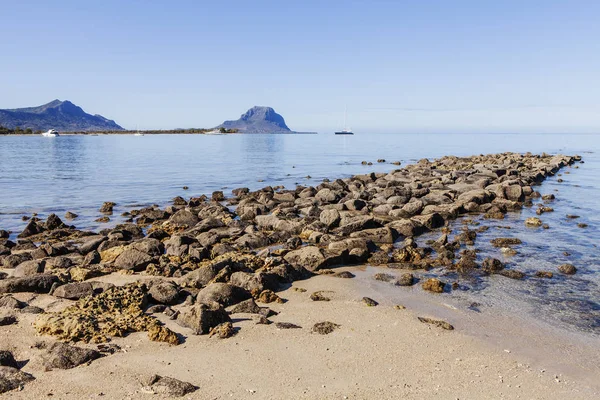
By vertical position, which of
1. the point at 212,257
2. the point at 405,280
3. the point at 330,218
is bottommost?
the point at 212,257

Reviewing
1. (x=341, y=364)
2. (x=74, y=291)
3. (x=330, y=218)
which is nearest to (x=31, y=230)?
(x=74, y=291)

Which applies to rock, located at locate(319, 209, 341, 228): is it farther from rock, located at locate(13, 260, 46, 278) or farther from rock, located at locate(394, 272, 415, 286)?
rock, located at locate(13, 260, 46, 278)

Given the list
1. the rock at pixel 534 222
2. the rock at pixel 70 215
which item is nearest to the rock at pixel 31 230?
the rock at pixel 70 215

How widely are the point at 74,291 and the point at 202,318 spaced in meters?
4.30

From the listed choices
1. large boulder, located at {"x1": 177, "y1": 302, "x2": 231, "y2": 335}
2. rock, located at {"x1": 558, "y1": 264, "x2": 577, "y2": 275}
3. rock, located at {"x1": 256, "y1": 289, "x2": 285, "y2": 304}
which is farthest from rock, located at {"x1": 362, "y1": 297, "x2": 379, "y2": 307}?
rock, located at {"x1": 558, "y1": 264, "x2": 577, "y2": 275}

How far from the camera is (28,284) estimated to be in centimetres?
1240

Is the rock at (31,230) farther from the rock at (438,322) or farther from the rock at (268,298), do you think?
the rock at (438,322)

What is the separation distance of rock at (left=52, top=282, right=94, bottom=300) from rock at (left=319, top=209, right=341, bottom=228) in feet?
35.4

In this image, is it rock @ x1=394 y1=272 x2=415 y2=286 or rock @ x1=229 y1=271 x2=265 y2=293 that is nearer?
rock @ x1=229 y1=271 x2=265 y2=293

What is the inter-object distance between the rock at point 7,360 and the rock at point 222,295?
13.3ft

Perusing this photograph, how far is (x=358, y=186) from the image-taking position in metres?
34.7

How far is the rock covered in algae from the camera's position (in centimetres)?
948

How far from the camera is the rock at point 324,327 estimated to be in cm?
998

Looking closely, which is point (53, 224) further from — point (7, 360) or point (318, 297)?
point (318, 297)
